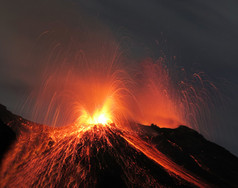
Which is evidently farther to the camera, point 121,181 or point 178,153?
point 178,153

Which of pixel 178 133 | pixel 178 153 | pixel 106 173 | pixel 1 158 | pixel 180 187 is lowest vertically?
pixel 180 187

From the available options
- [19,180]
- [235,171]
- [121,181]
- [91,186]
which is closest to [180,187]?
[121,181]

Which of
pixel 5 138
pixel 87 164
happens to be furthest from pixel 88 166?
pixel 5 138

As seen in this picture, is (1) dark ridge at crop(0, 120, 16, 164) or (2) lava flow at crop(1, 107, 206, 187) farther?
(1) dark ridge at crop(0, 120, 16, 164)

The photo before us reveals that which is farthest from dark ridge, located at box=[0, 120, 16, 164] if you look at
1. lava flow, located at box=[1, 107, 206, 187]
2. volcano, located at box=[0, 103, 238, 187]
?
lava flow, located at box=[1, 107, 206, 187]

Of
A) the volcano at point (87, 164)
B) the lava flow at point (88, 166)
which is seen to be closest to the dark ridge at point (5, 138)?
the volcano at point (87, 164)

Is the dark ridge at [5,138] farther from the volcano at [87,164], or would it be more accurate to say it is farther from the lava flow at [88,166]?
the lava flow at [88,166]

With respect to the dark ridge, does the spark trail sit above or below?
below

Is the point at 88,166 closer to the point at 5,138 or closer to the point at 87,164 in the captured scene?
the point at 87,164

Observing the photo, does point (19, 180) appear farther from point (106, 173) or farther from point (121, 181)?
point (121, 181)

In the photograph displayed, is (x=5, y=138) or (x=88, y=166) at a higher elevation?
(x=5, y=138)

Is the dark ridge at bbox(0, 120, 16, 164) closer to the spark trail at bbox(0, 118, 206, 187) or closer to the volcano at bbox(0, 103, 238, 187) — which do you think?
the volcano at bbox(0, 103, 238, 187)
